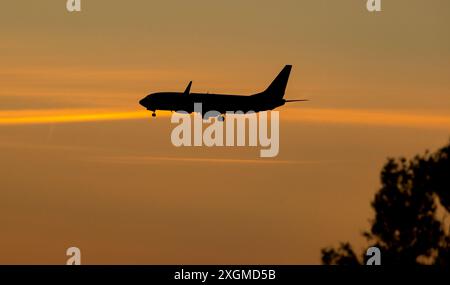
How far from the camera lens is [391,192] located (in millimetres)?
150750

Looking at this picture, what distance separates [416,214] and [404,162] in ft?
24.0
